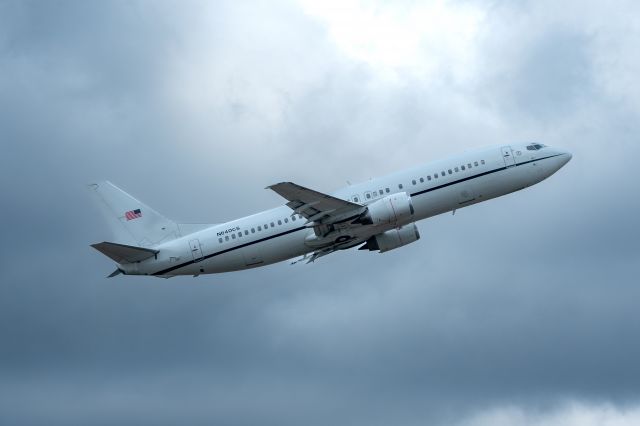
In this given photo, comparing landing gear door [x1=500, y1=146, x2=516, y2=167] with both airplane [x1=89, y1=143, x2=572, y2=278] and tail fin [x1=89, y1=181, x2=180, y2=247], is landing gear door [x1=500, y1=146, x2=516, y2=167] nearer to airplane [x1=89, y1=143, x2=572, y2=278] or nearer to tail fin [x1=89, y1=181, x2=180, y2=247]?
airplane [x1=89, y1=143, x2=572, y2=278]

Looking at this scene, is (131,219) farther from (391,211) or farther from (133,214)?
(391,211)

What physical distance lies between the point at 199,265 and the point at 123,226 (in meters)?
8.79

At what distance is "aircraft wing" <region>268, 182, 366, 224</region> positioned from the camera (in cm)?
8506

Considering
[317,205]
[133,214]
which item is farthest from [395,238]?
[133,214]

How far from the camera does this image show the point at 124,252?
9094cm

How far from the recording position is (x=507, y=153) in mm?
91062

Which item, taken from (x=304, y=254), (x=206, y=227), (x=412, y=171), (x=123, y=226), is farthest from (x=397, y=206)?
(x=123, y=226)

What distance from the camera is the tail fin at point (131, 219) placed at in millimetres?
95312

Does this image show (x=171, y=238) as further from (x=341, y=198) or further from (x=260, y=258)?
(x=341, y=198)

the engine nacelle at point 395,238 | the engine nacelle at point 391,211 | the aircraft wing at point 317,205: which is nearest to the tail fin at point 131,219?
the aircraft wing at point 317,205

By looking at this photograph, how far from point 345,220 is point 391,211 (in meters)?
3.96

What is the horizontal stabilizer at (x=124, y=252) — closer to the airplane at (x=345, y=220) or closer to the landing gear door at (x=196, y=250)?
the airplane at (x=345, y=220)

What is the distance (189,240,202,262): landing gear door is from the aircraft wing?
9.41 metres

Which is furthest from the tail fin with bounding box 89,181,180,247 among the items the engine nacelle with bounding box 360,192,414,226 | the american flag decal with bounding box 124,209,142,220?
the engine nacelle with bounding box 360,192,414,226
